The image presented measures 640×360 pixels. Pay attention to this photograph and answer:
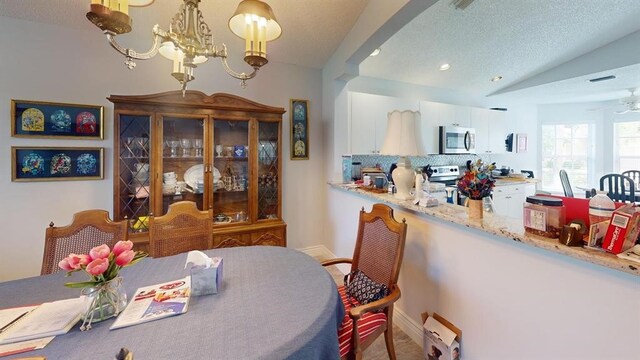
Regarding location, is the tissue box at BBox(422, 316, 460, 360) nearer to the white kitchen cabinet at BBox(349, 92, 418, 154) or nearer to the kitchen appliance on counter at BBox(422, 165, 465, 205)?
the white kitchen cabinet at BBox(349, 92, 418, 154)

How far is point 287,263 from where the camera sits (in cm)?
151

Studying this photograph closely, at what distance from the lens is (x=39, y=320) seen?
98 centimetres

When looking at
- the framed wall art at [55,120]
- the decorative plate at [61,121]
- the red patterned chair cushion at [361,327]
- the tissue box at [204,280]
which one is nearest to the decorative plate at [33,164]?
the framed wall art at [55,120]

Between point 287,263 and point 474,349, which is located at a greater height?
point 287,263

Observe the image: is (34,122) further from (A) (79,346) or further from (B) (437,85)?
(B) (437,85)

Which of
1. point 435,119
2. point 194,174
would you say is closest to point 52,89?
point 194,174

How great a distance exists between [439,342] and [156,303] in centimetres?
161

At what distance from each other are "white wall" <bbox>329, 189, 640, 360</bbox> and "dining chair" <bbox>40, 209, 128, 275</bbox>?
6.70 feet

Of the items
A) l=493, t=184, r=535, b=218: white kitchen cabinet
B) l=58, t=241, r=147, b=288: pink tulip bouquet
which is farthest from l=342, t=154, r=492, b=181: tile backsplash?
l=58, t=241, r=147, b=288: pink tulip bouquet

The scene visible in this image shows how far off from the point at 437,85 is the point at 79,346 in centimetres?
482

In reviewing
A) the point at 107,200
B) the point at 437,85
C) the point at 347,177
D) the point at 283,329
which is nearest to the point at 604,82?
the point at 437,85

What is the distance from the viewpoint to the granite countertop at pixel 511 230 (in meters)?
0.92

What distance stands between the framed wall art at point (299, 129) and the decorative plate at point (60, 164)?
2.23 meters

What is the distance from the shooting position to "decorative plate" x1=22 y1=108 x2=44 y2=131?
7.51 ft
